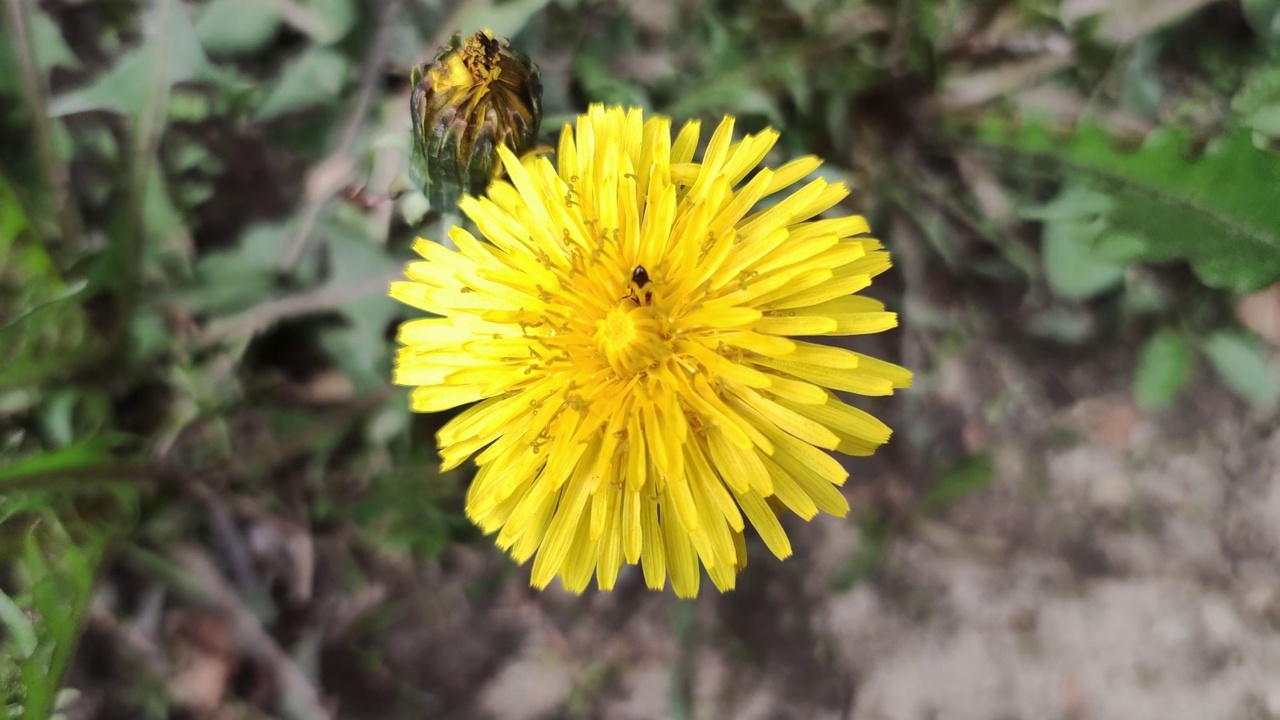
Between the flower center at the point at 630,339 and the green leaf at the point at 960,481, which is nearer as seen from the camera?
the flower center at the point at 630,339

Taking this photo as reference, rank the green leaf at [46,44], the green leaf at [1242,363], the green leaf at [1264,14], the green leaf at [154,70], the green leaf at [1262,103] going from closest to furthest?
the green leaf at [1262,103], the green leaf at [1264,14], the green leaf at [154,70], the green leaf at [46,44], the green leaf at [1242,363]

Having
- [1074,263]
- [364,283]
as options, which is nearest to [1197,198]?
[1074,263]

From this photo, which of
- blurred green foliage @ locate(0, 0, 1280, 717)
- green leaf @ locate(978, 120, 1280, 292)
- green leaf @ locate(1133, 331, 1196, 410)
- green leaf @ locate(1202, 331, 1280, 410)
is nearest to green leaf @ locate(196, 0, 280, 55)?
blurred green foliage @ locate(0, 0, 1280, 717)

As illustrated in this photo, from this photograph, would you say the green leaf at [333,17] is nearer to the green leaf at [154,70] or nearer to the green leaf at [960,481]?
the green leaf at [154,70]

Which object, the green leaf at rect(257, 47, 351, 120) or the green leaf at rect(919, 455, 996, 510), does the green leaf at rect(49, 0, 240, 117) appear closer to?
the green leaf at rect(257, 47, 351, 120)

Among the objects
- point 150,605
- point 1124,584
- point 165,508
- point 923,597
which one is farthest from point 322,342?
point 1124,584

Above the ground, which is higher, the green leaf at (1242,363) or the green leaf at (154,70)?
the green leaf at (154,70)

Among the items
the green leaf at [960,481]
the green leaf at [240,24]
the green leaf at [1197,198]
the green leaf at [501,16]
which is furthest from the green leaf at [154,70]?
the green leaf at [960,481]
